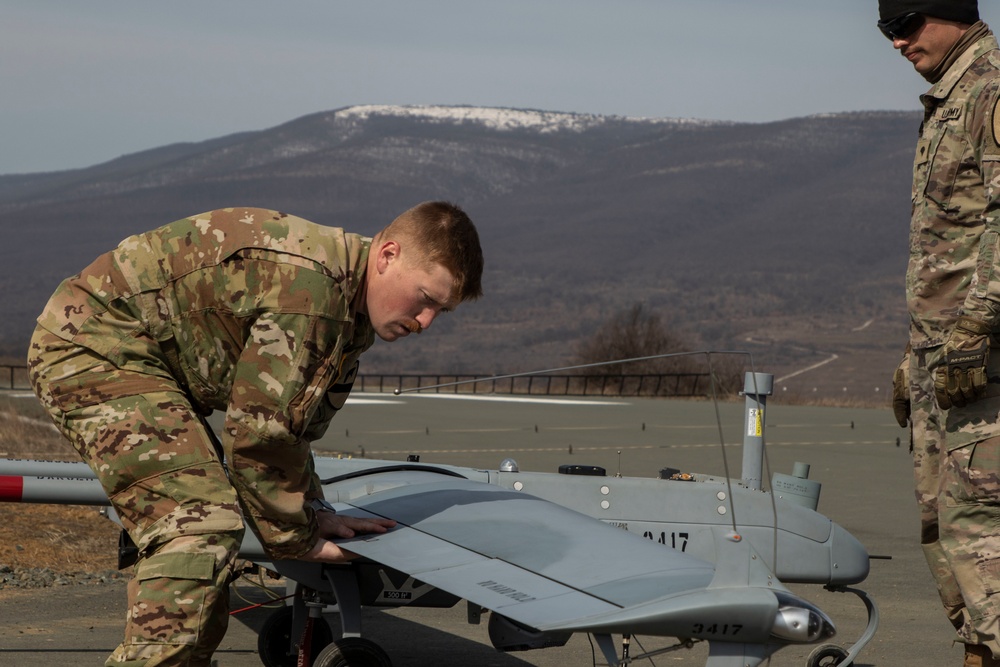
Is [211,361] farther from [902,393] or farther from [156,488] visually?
[902,393]

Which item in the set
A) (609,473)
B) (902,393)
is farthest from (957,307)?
(609,473)

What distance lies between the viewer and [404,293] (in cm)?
425

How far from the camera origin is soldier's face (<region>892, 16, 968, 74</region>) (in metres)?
5.48

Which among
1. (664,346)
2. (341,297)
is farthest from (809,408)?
(341,297)

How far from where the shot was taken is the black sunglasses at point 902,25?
5426 millimetres

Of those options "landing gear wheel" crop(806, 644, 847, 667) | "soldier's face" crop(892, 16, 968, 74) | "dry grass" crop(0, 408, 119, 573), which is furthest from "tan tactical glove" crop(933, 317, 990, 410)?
"dry grass" crop(0, 408, 119, 573)

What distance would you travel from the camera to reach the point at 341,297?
4.20 meters

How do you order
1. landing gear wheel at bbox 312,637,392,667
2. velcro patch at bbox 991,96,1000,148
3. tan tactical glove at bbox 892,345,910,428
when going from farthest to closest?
landing gear wheel at bbox 312,637,392,667 → tan tactical glove at bbox 892,345,910,428 → velcro patch at bbox 991,96,1000,148

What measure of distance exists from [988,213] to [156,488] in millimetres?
3264

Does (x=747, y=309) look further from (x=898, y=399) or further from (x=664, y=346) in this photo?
(x=898, y=399)

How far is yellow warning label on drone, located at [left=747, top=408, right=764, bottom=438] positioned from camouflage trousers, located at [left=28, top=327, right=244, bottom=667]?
158 inches

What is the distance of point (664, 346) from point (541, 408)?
87.9ft

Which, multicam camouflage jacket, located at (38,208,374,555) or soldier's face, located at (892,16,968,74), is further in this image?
soldier's face, located at (892,16,968,74)

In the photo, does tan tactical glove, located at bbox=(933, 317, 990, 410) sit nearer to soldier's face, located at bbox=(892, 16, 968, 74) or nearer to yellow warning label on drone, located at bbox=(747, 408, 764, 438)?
soldier's face, located at bbox=(892, 16, 968, 74)
